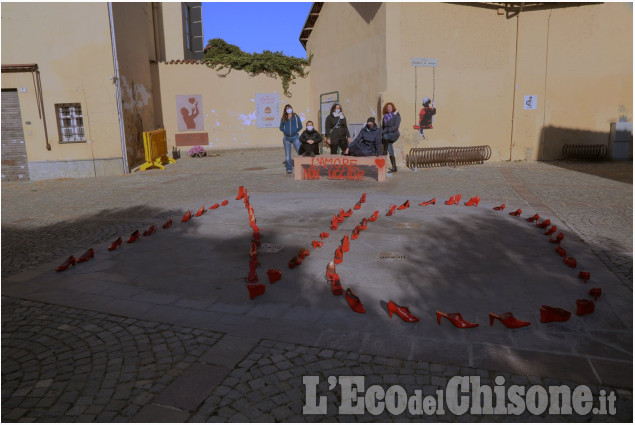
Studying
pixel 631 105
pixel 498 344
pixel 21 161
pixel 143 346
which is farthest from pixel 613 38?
pixel 21 161

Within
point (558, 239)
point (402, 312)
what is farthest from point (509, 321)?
point (558, 239)

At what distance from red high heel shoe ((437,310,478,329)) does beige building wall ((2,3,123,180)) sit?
44.0 ft

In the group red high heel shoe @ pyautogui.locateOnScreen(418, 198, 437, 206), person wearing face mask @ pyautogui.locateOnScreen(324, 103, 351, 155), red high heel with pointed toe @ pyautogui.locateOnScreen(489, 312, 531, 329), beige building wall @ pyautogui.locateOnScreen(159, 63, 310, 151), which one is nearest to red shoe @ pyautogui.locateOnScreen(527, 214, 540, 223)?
red high heel shoe @ pyautogui.locateOnScreen(418, 198, 437, 206)

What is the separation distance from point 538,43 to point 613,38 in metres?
2.70

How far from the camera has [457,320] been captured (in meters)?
3.78

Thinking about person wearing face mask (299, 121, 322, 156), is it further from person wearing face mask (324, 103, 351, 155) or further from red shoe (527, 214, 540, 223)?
red shoe (527, 214, 540, 223)

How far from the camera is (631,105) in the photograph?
55.0 ft

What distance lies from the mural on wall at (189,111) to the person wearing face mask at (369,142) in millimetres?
12043

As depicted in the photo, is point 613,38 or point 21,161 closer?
point 21,161

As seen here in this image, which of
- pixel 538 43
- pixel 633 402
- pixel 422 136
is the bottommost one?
pixel 633 402

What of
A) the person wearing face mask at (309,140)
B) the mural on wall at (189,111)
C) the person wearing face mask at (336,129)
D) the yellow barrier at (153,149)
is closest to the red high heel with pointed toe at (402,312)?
the person wearing face mask at (309,140)

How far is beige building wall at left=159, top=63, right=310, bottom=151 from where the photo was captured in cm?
2203

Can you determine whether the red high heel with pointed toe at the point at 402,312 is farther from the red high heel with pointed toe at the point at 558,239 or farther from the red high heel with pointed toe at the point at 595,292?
the red high heel with pointed toe at the point at 558,239

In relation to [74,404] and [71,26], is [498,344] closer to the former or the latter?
[74,404]
